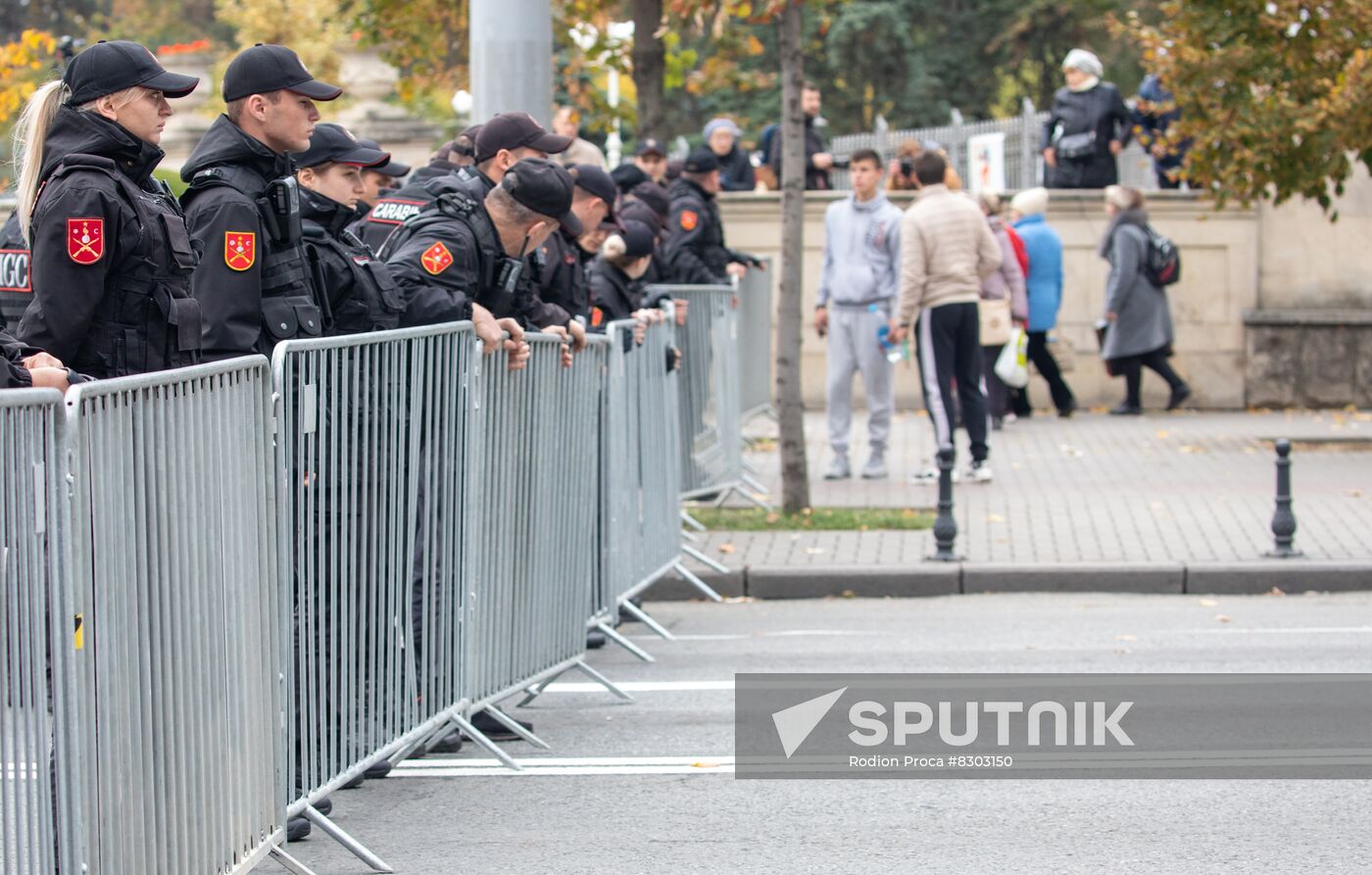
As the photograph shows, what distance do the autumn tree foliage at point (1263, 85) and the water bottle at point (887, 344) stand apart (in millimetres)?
2803

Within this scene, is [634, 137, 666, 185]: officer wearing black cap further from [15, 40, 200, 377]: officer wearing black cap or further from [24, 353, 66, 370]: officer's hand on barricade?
[24, 353, 66, 370]: officer's hand on barricade

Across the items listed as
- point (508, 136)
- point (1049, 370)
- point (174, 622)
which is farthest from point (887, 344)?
point (174, 622)

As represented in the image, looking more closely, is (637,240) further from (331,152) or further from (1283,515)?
(331,152)

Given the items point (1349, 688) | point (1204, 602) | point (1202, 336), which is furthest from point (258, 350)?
point (1202, 336)

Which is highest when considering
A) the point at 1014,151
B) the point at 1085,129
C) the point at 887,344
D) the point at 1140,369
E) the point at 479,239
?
the point at 1085,129

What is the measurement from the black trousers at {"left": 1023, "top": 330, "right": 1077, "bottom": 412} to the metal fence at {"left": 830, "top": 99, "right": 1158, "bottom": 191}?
8.14 feet

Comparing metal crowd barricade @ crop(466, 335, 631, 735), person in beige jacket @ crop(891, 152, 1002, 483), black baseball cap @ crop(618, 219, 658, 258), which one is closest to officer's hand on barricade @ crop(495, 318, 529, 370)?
metal crowd barricade @ crop(466, 335, 631, 735)

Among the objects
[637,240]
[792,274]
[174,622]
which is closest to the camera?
[174,622]

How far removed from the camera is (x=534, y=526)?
6.83m

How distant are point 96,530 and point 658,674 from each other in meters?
4.47

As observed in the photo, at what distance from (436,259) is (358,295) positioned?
17.8 inches

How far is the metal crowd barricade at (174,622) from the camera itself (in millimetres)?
3678

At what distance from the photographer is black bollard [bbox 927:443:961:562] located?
1027 centimetres

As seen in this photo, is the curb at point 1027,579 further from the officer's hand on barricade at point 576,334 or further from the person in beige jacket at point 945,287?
the officer's hand on barricade at point 576,334
